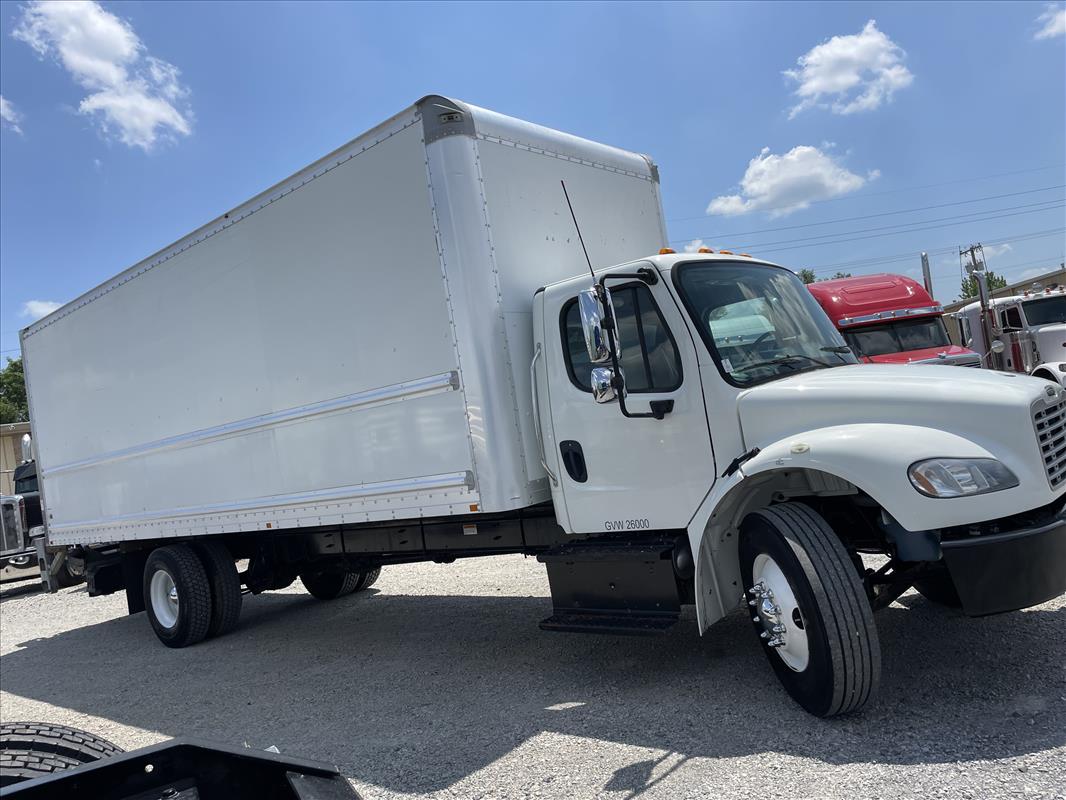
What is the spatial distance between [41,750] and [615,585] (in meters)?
3.00

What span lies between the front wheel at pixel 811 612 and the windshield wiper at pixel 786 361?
2.55 ft

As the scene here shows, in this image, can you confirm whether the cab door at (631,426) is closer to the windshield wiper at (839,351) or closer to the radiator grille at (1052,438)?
the windshield wiper at (839,351)

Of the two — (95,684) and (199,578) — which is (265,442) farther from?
(95,684)

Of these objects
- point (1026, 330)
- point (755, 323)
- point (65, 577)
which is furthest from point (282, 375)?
point (1026, 330)

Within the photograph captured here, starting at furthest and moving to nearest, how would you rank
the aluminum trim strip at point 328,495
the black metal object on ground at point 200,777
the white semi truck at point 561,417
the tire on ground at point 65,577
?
1. the tire on ground at point 65,577
2. the aluminum trim strip at point 328,495
3. the white semi truck at point 561,417
4. the black metal object on ground at point 200,777

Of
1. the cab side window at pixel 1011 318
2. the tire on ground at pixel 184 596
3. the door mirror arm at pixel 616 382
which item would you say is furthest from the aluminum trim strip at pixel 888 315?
the tire on ground at pixel 184 596

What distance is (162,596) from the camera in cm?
812

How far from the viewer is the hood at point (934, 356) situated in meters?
11.8

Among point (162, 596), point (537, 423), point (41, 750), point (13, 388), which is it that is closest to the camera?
point (41, 750)

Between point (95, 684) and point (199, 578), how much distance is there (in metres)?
1.19

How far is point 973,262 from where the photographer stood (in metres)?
14.2

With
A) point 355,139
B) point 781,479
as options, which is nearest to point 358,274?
point 355,139

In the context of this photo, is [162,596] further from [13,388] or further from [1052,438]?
[13,388]

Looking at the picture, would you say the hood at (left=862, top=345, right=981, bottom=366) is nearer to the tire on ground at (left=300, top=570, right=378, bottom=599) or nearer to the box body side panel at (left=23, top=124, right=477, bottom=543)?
the tire on ground at (left=300, top=570, right=378, bottom=599)
